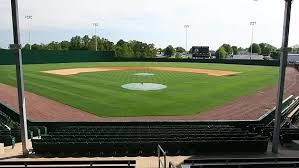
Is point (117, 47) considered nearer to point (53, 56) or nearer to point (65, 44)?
point (65, 44)

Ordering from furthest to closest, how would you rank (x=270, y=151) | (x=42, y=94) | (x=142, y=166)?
(x=42, y=94), (x=270, y=151), (x=142, y=166)

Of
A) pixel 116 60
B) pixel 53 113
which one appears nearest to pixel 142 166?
pixel 53 113

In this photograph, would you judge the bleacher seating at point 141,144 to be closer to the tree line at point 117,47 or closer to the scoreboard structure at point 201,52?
the scoreboard structure at point 201,52

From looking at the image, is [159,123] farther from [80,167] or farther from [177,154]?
[80,167]

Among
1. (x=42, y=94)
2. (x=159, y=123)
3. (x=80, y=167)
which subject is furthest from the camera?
(x=42, y=94)

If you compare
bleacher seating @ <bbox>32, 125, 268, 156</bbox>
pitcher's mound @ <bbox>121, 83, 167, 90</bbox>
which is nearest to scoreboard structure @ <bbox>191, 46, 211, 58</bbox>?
pitcher's mound @ <bbox>121, 83, 167, 90</bbox>

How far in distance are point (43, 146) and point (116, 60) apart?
79340mm

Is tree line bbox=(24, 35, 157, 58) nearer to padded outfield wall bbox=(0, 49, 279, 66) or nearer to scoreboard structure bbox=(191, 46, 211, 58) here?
scoreboard structure bbox=(191, 46, 211, 58)

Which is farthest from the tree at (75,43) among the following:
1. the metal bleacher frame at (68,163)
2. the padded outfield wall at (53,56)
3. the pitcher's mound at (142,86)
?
the metal bleacher frame at (68,163)

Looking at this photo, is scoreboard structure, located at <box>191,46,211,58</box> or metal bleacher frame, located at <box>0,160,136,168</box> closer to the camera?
metal bleacher frame, located at <box>0,160,136,168</box>

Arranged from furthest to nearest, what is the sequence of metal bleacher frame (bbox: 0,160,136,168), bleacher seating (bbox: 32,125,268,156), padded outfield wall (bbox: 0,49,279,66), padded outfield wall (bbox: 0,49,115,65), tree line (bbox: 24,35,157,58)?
1. tree line (bbox: 24,35,157,58)
2. padded outfield wall (bbox: 0,49,279,66)
3. padded outfield wall (bbox: 0,49,115,65)
4. bleacher seating (bbox: 32,125,268,156)
5. metal bleacher frame (bbox: 0,160,136,168)

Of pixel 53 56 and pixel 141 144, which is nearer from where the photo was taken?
pixel 141 144

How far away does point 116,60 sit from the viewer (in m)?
91.0

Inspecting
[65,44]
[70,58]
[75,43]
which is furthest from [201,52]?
[65,44]
